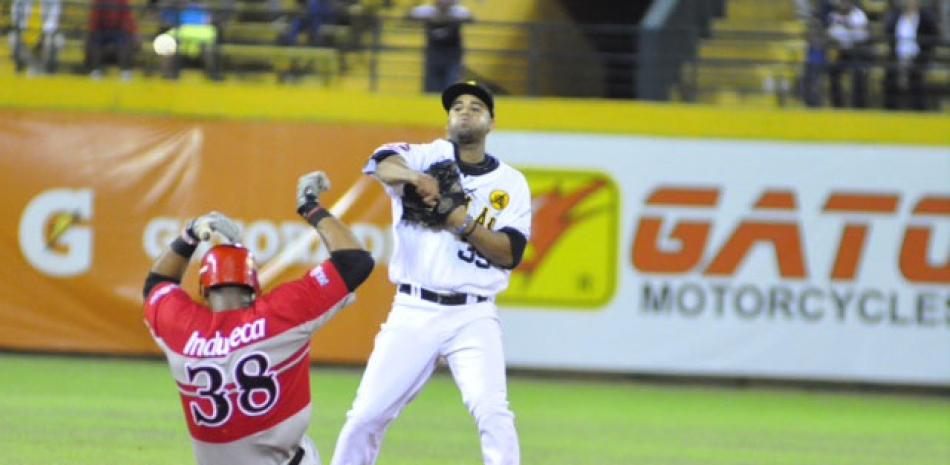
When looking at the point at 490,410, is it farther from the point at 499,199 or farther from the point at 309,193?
the point at 309,193

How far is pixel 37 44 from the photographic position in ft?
59.7

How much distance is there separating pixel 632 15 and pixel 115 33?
29.1 feet

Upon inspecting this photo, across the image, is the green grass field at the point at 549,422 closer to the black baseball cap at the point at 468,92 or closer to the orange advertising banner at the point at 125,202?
the orange advertising banner at the point at 125,202

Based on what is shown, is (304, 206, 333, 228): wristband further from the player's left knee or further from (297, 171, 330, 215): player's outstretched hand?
the player's left knee

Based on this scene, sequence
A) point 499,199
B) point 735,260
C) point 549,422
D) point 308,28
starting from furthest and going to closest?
1. point 308,28
2. point 735,260
3. point 549,422
4. point 499,199

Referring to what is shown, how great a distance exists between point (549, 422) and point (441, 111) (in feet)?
14.2

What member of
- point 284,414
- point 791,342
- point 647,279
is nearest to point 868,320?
point 791,342

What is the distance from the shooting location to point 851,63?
56.2ft

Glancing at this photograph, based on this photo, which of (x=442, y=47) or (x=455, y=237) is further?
(x=442, y=47)

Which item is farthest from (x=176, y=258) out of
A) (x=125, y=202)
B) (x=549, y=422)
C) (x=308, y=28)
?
(x=308, y=28)

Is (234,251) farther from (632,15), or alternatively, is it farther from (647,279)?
(632,15)

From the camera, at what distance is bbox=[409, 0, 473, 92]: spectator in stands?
17.5 m

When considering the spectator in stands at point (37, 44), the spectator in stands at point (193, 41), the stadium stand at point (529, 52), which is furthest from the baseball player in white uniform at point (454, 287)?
the spectator in stands at point (37, 44)

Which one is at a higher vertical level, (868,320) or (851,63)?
(851,63)
